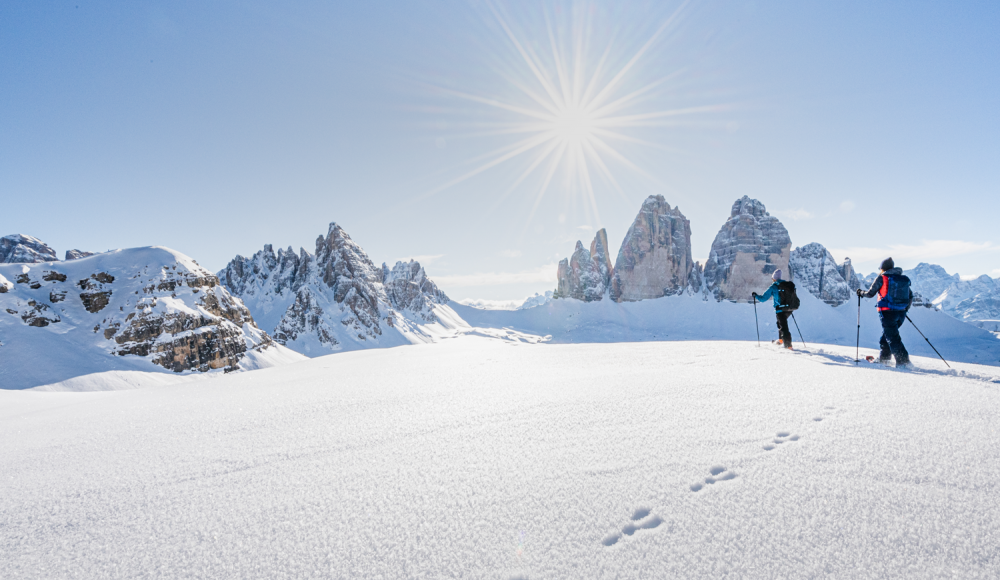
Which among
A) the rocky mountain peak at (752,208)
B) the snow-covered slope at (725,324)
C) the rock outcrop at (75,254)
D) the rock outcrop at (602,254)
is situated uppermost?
the rocky mountain peak at (752,208)

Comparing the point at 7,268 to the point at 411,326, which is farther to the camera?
the point at 411,326

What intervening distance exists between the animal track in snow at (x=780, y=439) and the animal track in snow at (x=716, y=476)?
53 cm

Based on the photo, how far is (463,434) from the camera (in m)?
3.12

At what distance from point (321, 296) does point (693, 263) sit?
95.1 m

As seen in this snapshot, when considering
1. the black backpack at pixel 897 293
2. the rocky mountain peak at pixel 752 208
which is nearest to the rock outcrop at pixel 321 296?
the black backpack at pixel 897 293

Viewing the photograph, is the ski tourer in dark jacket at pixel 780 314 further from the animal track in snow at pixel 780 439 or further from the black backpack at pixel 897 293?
the animal track in snow at pixel 780 439

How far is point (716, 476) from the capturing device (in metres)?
2.23

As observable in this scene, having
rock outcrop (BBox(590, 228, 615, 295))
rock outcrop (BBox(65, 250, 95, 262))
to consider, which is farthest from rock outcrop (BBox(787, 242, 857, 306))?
rock outcrop (BBox(65, 250, 95, 262))

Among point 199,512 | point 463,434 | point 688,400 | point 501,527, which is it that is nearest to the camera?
point 501,527

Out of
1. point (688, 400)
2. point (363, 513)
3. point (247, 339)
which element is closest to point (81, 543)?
point (363, 513)

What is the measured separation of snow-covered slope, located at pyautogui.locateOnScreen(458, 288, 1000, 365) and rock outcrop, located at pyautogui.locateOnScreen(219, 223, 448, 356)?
41633 mm

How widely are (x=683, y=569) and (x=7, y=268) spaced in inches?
1514

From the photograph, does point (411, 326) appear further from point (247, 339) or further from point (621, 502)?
point (621, 502)

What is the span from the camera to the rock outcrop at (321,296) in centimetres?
7050
